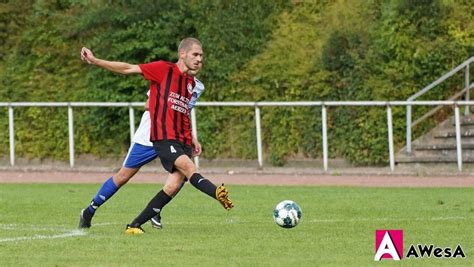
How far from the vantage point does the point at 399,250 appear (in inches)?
438

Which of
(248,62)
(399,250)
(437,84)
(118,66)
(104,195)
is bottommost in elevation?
(399,250)

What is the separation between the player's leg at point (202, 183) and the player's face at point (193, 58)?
895mm

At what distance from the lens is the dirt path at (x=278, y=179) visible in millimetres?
24203

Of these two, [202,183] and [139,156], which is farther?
[139,156]

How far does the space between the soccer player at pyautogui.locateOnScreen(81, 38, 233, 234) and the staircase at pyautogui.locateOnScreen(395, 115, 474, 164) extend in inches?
537

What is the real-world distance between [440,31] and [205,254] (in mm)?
18090

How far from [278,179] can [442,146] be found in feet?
11.4

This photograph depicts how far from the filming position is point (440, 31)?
28.7 m

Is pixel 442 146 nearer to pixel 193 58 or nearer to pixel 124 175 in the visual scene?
pixel 124 175

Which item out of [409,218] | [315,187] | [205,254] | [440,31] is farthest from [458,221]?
[440,31]

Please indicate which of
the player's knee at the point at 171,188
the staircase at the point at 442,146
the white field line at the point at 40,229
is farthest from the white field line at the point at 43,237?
the staircase at the point at 442,146

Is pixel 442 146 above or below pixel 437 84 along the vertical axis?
below

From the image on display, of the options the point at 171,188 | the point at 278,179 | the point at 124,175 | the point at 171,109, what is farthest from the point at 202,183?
the point at 278,179

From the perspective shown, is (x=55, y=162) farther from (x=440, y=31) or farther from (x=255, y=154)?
(x=440, y=31)
